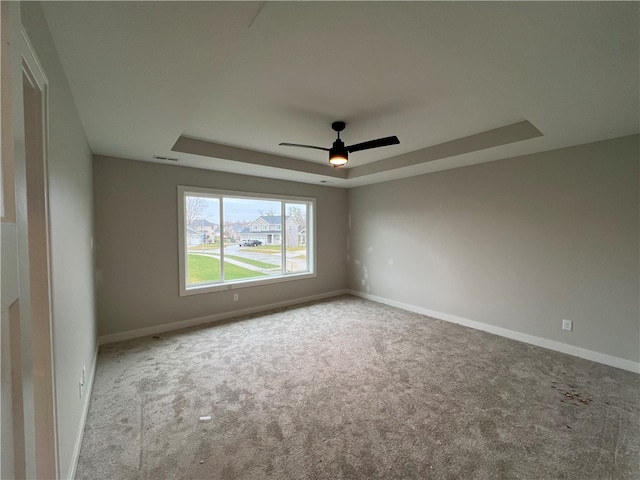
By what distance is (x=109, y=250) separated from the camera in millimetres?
3480

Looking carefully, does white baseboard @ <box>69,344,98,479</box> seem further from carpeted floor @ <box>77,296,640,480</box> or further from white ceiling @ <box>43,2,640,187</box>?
white ceiling @ <box>43,2,640,187</box>

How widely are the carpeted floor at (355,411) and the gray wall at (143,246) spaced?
45 cm

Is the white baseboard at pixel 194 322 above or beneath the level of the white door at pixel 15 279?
beneath

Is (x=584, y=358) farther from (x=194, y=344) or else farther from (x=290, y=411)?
(x=194, y=344)

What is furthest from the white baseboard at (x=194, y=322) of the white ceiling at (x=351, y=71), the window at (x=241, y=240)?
the white ceiling at (x=351, y=71)

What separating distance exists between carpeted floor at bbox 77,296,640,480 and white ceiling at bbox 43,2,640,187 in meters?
2.42

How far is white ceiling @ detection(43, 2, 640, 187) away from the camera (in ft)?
4.34

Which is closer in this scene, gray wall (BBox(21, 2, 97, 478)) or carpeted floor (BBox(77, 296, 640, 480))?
gray wall (BBox(21, 2, 97, 478))

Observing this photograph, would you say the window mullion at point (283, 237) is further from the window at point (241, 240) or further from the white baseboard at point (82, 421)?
the white baseboard at point (82, 421)

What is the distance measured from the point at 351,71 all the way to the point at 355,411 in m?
2.63

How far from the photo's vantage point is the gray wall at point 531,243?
9.52 ft

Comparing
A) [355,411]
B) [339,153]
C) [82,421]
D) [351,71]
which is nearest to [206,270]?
[82,421]

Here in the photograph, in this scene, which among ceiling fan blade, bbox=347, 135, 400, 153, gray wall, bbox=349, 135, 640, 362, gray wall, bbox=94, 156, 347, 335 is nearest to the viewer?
ceiling fan blade, bbox=347, 135, 400, 153

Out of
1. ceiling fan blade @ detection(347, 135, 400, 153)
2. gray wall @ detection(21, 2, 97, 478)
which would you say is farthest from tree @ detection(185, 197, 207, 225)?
ceiling fan blade @ detection(347, 135, 400, 153)
